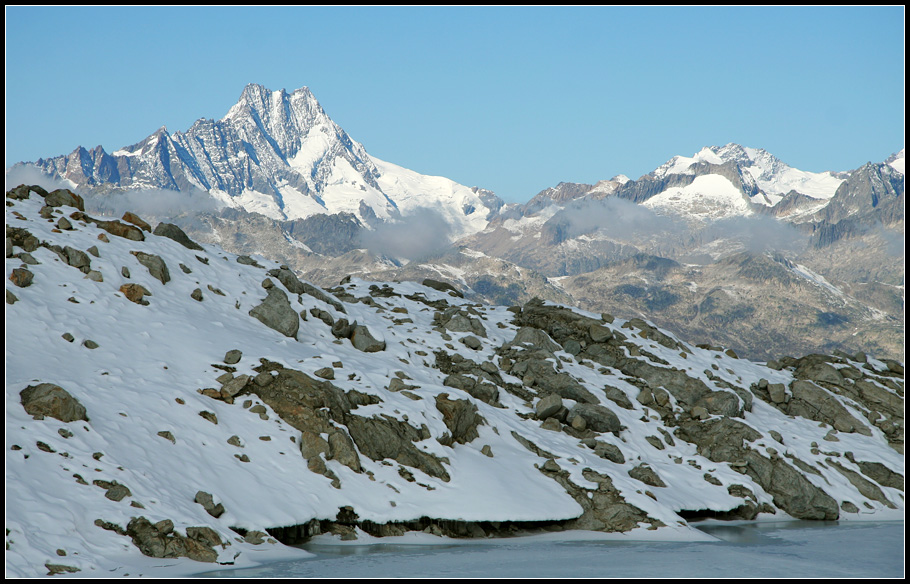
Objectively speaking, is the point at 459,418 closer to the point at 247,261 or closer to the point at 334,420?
the point at 334,420

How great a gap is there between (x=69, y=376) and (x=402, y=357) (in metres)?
19.3

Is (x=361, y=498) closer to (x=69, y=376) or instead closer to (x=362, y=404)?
(x=362, y=404)

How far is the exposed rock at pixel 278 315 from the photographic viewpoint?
148 ft

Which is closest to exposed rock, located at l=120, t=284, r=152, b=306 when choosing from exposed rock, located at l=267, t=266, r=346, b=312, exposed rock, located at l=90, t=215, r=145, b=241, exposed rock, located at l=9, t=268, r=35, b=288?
exposed rock, located at l=9, t=268, r=35, b=288

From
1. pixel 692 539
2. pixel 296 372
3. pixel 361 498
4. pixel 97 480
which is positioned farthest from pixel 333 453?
pixel 692 539

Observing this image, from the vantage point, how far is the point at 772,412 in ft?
178

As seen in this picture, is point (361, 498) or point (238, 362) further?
point (238, 362)

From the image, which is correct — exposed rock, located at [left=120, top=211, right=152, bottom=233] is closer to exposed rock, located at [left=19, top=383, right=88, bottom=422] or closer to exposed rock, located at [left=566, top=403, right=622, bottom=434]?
exposed rock, located at [left=19, top=383, right=88, bottom=422]

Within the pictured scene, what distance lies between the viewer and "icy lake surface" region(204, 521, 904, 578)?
993 inches

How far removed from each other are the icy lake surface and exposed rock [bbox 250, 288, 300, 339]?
18.4 meters

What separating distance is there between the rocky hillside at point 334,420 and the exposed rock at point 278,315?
0.39 ft

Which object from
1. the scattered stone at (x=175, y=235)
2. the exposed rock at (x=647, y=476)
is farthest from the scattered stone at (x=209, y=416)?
the scattered stone at (x=175, y=235)

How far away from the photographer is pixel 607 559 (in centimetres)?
2859

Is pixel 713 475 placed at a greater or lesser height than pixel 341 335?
lesser
